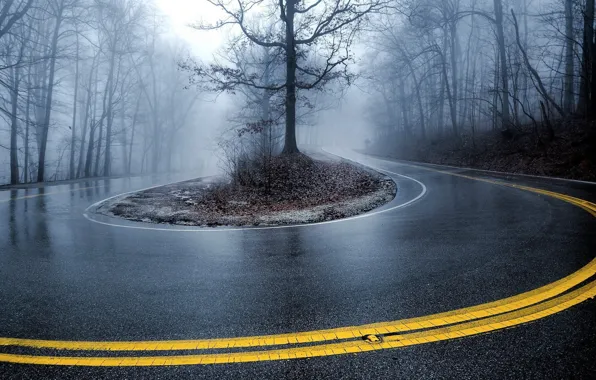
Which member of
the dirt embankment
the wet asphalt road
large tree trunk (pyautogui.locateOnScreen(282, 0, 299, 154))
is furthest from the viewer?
large tree trunk (pyautogui.locateOnScreen(282, 0, 299, 154))

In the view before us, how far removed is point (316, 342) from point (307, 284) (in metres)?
1.42

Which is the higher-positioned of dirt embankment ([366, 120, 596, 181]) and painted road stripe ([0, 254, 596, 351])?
dirt embankment ([366, 120, 596, 181])

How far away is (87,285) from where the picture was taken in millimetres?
4594

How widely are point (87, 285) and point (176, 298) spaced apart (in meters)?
1.39

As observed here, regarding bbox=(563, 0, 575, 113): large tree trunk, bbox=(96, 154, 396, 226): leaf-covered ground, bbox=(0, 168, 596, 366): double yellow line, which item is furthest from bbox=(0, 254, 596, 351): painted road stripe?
bbox=(563, 0, 575, 113): large tree trunk

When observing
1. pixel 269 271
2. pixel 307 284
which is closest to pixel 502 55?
pixel 269 271

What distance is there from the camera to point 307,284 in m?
4.50

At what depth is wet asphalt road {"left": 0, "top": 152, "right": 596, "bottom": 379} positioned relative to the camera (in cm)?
276

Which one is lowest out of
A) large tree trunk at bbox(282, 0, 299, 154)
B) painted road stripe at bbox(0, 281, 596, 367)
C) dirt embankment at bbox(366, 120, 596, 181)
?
painted road stripe at bbox(0, 281, 596, 367)

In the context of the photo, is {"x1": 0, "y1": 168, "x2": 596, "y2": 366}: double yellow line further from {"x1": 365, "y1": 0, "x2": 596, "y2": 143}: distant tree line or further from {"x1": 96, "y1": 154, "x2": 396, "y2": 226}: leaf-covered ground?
{"x1": 365, "y1": 0, "x2": 596, "y2": 143}: distant tree line

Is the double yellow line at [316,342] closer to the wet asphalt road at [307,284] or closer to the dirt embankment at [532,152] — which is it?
the wet asphalt road at [307,284]

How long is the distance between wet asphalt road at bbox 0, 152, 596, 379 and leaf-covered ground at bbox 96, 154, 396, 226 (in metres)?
1.45

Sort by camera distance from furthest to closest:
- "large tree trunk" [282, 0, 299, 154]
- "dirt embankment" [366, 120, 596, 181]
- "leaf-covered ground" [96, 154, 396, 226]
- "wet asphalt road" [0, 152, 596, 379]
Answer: "large tree trunk" [282, 0, 299, 154] < "dirt embankment" [366, 120, 596, 181] < "leaf-covered ground" [96, 154, 396, 226] < "wet asphalt road" [0, 152, 596, 379]

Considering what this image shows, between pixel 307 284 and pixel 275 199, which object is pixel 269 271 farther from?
pixel 275 199
